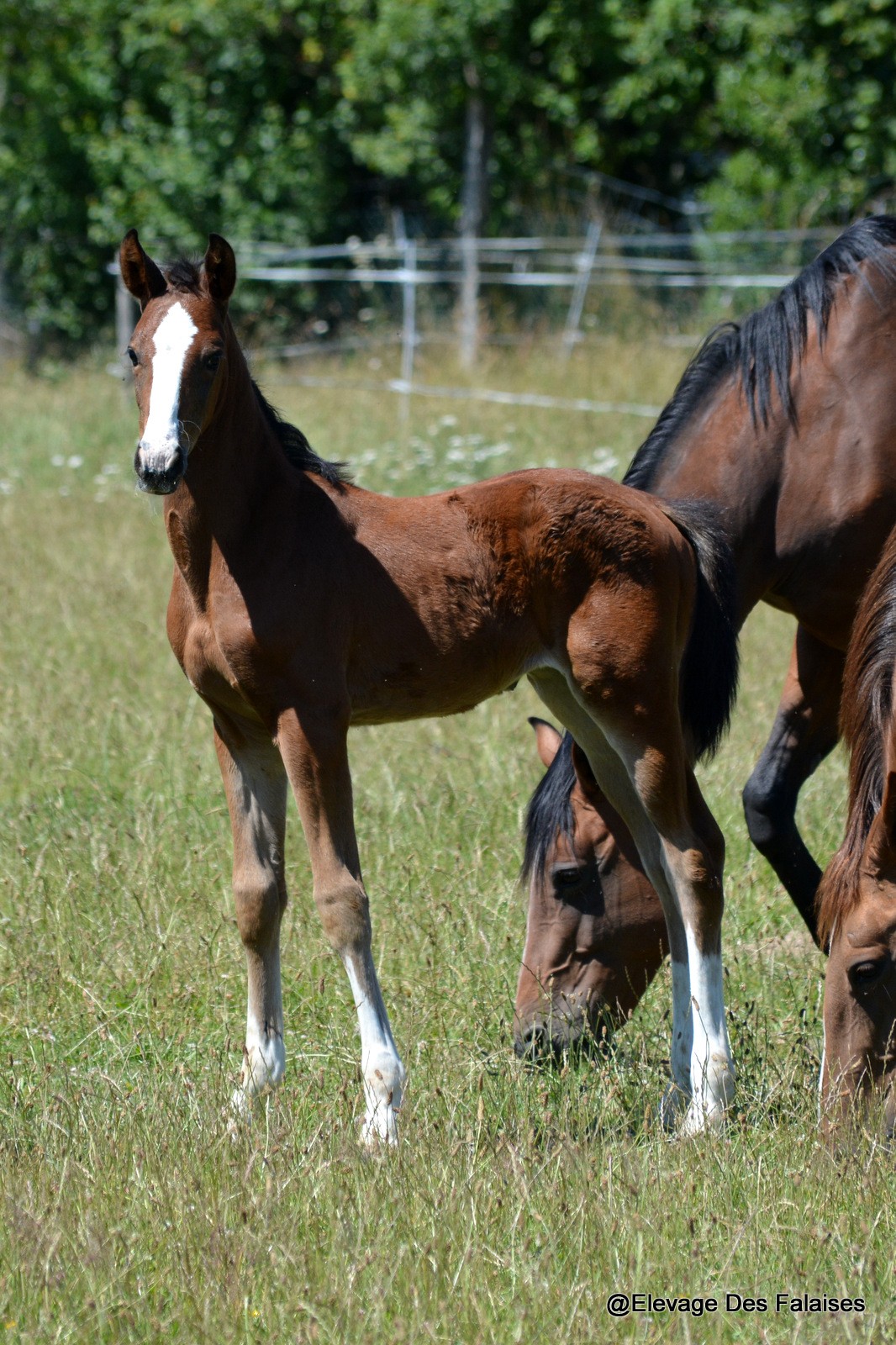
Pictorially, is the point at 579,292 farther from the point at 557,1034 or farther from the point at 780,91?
the point at 557,1034

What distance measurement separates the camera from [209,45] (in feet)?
62.3

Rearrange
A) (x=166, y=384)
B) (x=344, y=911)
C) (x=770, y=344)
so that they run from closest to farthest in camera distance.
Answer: (x=166, y=384) < (x=344, y=911) < (x=770, y=344)

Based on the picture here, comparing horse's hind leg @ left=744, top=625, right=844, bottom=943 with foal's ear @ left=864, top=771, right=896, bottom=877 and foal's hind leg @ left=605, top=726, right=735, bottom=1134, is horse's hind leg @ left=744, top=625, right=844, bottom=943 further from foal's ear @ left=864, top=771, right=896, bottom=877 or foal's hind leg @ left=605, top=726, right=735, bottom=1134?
foal's ear @ left=864, top=771, right=896, bottom=877

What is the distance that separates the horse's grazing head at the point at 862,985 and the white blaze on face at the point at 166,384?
1.68 m

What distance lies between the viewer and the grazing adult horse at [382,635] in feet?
10.3

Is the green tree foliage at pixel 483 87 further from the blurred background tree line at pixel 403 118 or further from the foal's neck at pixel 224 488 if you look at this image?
the foal's neck at pixel 224 488

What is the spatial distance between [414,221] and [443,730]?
48.0ft

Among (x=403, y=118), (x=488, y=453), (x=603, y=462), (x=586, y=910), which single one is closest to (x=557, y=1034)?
(x=586, y=910)

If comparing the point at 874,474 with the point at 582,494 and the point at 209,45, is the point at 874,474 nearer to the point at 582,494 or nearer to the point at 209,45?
the point at 582,494

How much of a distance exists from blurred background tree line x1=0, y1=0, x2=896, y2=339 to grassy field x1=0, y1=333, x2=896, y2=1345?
11.5 m

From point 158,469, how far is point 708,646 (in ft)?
5.28

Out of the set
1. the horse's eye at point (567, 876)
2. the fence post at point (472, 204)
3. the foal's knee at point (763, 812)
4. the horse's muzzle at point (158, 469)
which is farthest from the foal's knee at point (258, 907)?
the fence post at point (472, 204)

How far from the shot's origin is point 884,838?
295cm

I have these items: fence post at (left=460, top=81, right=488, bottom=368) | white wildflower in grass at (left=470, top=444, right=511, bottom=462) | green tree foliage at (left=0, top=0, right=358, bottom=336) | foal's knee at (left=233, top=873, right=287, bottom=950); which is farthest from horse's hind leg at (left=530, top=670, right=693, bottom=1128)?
green tree foliage at (left=0, top=0, right=358, bottom=336)
